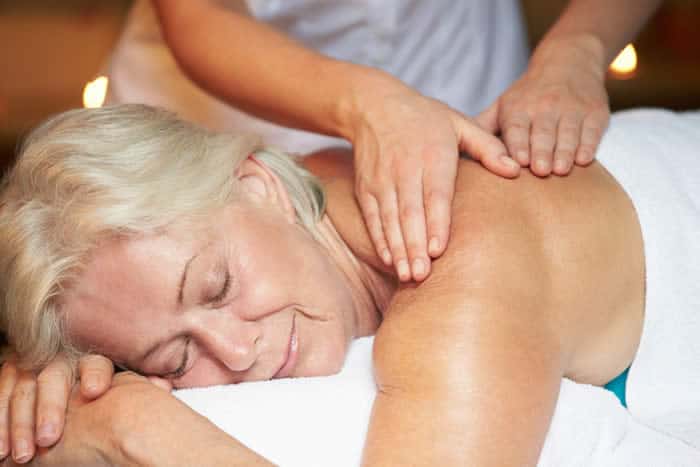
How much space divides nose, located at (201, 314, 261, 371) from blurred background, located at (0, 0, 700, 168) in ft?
9.71

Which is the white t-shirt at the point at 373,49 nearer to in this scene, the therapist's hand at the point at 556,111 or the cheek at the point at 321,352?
the therapist's hand at the point at 556,111

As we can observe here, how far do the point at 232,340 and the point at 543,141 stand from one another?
60 cm

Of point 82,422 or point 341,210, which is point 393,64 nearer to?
point 341,210

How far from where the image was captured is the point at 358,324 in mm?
1620

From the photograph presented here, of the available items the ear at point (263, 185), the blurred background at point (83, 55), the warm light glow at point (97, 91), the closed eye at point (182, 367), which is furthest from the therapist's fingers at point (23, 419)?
the blurred background at point (83, 55)

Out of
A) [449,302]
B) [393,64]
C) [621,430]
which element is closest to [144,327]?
[449,302]

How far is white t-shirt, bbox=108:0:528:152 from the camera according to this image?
218cm

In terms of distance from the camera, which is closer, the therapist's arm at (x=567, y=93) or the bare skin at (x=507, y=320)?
the bare skin at (x=507, y=320)

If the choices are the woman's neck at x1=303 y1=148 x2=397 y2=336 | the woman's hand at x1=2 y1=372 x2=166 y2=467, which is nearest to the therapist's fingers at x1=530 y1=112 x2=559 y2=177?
the woman's neck at x1=303 y1=148 x2=397 y2=336

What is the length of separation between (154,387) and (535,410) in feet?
1.80

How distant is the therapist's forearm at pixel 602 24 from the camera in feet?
5.78

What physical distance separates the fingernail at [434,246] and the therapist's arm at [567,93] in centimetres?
23

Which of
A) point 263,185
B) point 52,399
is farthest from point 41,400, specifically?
point 263,185

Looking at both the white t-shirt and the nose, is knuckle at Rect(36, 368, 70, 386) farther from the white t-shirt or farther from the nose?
the white t-shirt
